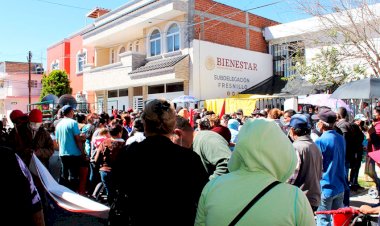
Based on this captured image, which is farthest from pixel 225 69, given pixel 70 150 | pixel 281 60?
pixel 70 150

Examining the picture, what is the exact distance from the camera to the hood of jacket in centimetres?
192

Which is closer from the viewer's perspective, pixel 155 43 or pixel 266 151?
pixel 266 151

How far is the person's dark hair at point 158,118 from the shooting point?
2572 millimetres

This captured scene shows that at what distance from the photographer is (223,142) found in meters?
3.63

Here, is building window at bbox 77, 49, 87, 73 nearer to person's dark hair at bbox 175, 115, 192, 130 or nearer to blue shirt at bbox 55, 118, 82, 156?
blue shirt at bbox 55, 118, 82, 156

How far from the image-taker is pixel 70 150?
6.95m

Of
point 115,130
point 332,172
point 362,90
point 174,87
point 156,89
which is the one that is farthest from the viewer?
point 156,89

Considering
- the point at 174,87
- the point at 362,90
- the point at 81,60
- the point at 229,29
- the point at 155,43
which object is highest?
the point at 229,29

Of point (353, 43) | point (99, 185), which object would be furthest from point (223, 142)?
point (353, 43)

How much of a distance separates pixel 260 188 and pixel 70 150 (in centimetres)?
573

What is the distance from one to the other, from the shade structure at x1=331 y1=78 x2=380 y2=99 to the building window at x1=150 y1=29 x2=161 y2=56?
14.1 meters

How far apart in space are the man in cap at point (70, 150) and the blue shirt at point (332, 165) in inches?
174

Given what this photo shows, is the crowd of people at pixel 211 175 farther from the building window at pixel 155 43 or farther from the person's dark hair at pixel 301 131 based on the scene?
the building window at pixel 155 43

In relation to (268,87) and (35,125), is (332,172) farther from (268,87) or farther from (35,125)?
(268,87)
